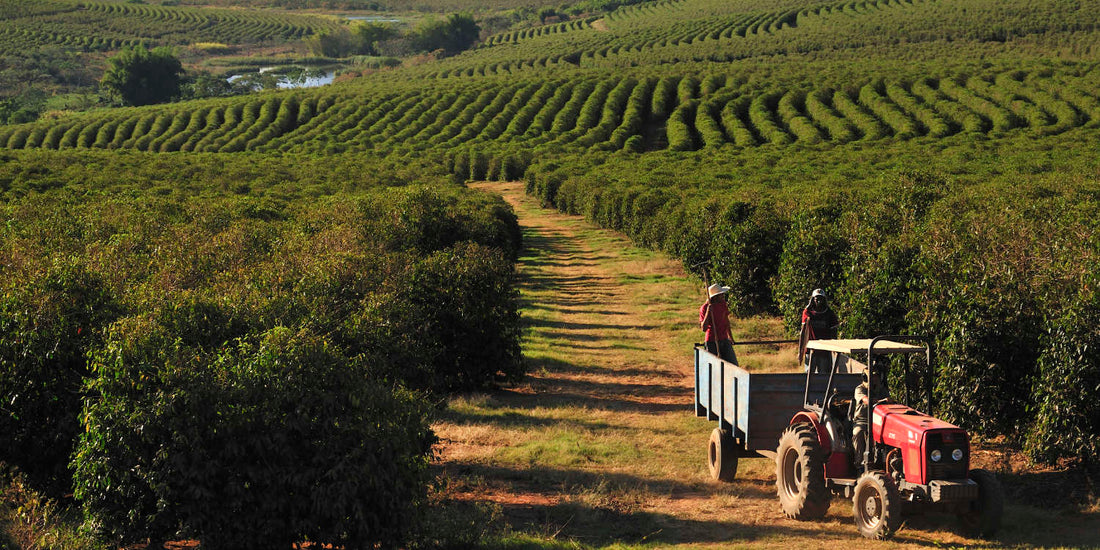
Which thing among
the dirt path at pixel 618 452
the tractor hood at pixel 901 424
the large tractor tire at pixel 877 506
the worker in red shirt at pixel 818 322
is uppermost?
the worker in red shirt at pixel 818 322

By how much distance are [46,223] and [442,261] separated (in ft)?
33.9

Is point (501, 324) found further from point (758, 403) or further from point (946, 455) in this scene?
point (946, 455)

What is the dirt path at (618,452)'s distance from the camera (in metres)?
10.7

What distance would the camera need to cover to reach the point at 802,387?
11.7m

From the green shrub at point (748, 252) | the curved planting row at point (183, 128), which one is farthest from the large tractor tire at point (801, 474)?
the curved planting row at point (183, 128)

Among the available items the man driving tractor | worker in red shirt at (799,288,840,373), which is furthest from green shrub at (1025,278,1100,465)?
worker in red shirt at (799,288,840,373)

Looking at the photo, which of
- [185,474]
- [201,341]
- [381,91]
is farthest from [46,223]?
[381,91]

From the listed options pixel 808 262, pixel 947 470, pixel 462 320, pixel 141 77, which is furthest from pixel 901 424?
pixel 141 77

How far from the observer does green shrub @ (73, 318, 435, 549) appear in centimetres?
861

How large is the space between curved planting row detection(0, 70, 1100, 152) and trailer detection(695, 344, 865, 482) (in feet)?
180

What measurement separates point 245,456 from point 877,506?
6564 mm

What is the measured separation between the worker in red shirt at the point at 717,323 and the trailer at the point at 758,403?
1.21 m

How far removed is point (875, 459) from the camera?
10000mm

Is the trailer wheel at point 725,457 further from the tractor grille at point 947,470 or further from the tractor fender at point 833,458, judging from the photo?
the tractor grille at point 947,470
